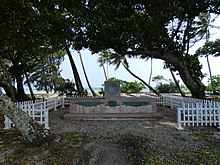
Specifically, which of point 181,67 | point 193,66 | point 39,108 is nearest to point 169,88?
point 193,66

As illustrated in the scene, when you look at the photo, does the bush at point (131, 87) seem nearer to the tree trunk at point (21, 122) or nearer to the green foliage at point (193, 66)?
the green foliage at point (193, 66)

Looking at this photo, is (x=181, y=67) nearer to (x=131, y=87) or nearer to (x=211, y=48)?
(x=211, y=48)

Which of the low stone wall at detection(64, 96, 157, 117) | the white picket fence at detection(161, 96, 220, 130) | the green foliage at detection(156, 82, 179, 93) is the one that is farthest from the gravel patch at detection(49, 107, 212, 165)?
the green foliage at detection(156, 82, 179, 93)

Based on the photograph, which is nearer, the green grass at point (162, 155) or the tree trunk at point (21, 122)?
the green grass at point (162, 155)

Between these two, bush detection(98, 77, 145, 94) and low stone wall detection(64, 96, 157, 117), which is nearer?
low stone wall detection(64, 96, 157, 117)

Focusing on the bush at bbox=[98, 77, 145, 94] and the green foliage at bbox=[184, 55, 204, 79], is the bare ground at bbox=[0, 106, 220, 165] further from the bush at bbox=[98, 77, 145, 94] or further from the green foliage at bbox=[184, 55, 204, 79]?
the bush at bbox=[98, 77, 145, 94]

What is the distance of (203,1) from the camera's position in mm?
9172

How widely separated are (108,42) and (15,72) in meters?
8.17

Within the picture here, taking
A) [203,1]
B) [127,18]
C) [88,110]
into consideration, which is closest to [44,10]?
[127,18]

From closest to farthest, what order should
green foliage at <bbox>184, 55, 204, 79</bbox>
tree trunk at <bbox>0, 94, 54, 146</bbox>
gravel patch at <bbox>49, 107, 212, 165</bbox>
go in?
gravel patch at <bbox>49, 107, 212, 165</bbox>
tree trunk at <bbox>0, 94, 54, 146</bbox>
green foliage at <bbox>184, 55, 204, 79</bbox>

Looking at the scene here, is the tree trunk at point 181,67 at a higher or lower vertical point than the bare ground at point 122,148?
higher

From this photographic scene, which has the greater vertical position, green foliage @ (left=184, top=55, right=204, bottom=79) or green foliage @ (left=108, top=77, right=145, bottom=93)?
green foliage @ (left=184, top=55, right=204, bottom=79)

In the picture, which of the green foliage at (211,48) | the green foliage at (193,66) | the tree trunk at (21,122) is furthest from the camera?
the green foliage at (211,48)

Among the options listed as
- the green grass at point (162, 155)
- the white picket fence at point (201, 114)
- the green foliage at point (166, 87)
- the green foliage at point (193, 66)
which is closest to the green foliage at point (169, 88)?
the green foliage at point (166, 87)
